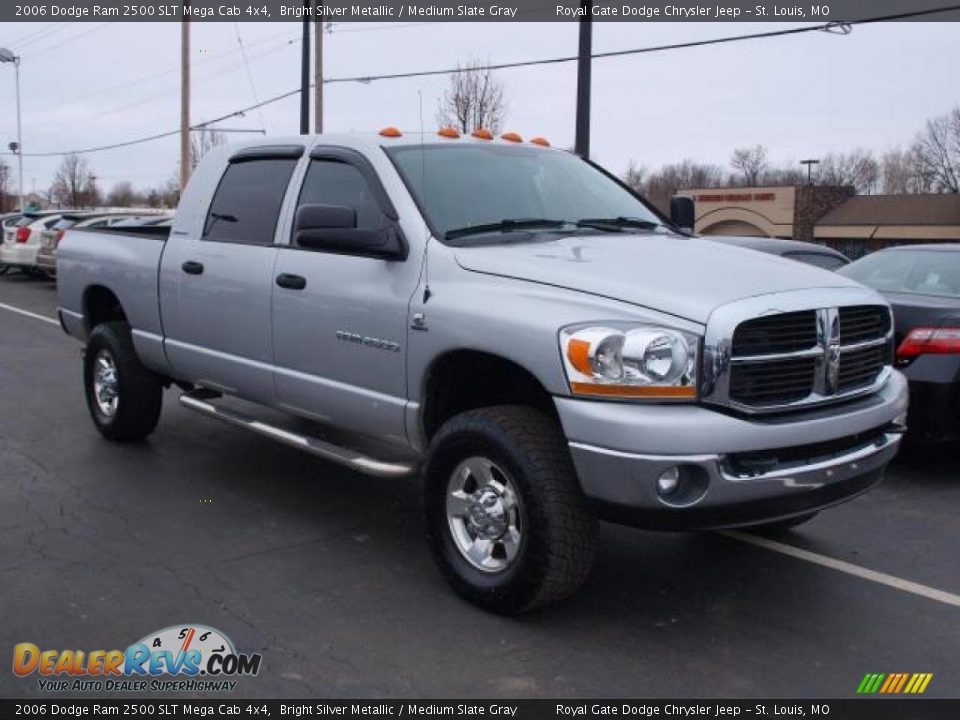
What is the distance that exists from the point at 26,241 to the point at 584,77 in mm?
13084

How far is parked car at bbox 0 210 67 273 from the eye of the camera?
2123 centimetres

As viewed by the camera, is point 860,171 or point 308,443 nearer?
point 308,443

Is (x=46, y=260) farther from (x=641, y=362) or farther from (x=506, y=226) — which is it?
(x=641, y=362)

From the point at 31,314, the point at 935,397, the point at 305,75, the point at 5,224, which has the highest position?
the point at 305,75

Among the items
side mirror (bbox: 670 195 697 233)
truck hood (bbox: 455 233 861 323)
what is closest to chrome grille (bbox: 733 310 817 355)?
truck hood (bbox: 455 233 861 323)

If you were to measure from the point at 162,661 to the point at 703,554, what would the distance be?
269 cm

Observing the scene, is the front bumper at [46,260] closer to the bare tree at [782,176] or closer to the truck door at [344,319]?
the truck door at [344,319]

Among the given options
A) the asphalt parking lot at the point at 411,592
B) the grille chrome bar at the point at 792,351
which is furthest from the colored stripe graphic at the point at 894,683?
the grille chrome bar at the point at 792,351

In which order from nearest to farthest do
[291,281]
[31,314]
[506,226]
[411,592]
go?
[411,592] → [506,226] → [291,281] → [31,314]

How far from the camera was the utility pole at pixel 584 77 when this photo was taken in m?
14.5

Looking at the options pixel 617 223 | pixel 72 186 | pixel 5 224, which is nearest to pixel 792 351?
pixel 617 223

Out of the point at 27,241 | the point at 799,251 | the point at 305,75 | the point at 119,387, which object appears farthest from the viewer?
the point at 305,75

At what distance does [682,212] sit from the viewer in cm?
625
